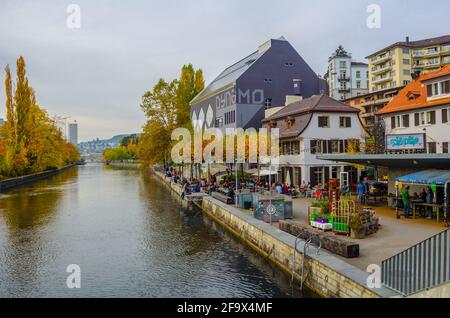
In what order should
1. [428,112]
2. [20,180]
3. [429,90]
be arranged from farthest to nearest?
[20,180] → [428,112] → [429,90]

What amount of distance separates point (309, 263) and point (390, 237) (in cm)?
483

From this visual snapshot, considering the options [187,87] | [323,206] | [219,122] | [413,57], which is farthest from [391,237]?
[413,57]

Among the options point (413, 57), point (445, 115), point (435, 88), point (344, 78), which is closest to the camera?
point (445, 115)

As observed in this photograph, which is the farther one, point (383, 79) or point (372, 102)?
point (383, 79)

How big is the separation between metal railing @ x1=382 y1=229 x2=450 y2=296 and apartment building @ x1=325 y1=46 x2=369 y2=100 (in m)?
93.2

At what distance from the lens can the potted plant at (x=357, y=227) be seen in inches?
667

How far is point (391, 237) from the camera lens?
55.0 ft

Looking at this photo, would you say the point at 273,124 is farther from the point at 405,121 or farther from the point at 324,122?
the point at 405,121

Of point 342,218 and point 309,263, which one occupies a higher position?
point 342,218

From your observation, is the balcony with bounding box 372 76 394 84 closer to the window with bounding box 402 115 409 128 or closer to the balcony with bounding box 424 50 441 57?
the balcony with bounding box 424 50 441 57

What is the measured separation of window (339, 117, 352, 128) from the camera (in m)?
40.0

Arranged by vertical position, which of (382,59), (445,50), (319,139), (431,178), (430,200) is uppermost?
(445,50)

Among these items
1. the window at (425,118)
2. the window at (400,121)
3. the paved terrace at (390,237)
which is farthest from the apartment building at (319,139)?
the paved terrace at (390,237)
